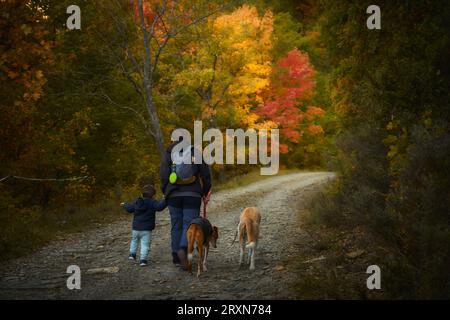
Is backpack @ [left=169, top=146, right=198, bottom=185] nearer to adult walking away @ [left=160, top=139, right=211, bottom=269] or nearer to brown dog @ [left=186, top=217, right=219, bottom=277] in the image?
adult walking away @ [left=160, top=139, right=211, bottom=269]

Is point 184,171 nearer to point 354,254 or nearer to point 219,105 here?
point 354,254

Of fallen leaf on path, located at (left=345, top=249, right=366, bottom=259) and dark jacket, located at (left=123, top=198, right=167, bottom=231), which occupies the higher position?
dark jacket, located at (left=123, top=198, right=167, bottom=231)

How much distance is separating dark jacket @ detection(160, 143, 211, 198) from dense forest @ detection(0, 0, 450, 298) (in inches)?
70.1

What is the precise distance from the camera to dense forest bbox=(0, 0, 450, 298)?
647 cm

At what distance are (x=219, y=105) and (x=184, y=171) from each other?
14657 millimetres

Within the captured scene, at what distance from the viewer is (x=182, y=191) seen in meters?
7.43

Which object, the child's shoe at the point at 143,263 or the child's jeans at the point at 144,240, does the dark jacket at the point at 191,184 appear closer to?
the child's jeans at the point at 144,240

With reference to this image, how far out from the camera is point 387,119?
8586mm

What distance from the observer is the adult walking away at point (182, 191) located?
730cm

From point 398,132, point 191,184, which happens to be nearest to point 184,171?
point 191,184

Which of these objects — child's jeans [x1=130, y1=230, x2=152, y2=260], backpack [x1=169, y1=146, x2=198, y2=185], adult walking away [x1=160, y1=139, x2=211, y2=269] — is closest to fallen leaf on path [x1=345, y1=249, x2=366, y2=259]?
adult walking away [x1=160, y1=139, x2=211, y2=269]

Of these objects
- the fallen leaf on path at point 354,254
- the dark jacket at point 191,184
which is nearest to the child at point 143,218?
the dark jacket at point 191,184

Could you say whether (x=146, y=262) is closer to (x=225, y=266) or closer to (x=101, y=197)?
(x=225, y=266)

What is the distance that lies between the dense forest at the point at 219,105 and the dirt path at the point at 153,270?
3.44ft
